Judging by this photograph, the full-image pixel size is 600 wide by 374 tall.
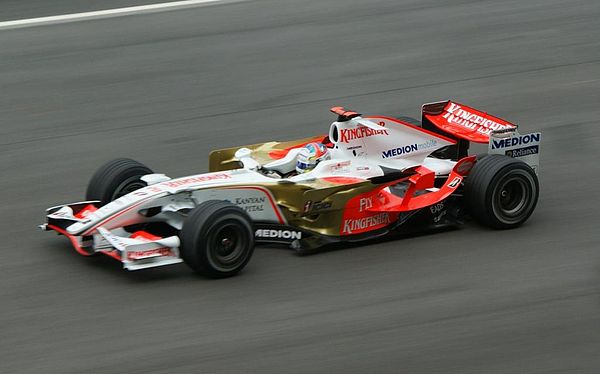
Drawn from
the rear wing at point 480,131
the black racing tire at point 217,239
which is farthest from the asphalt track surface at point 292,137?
the rear wing at point 480,131

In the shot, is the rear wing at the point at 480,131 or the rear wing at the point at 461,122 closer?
the rear wing at the point at 480,131

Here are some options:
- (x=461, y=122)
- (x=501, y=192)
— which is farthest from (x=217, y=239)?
(x=461, y=122)

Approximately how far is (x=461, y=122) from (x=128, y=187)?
2984 mm

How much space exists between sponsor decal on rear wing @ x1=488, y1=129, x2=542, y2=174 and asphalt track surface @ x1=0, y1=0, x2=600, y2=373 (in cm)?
52

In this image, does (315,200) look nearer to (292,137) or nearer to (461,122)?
(461,122)

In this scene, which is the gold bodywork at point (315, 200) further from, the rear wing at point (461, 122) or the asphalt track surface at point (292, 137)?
the rear wing at point (461, 122)

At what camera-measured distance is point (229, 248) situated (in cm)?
768

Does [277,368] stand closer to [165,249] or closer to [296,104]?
[165,249]

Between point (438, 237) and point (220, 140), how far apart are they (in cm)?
360

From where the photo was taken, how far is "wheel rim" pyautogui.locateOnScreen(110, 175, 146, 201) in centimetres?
848

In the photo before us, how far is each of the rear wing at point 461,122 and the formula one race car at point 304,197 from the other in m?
0.04

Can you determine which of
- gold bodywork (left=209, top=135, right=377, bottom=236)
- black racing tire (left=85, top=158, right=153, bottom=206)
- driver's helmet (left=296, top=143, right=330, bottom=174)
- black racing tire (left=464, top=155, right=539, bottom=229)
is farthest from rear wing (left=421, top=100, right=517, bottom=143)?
black racing tire (left=85, top=158, right=153, bottom=206)

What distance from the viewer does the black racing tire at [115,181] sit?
8466 millimetres

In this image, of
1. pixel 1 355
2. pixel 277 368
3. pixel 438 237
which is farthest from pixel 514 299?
pixel 1 355
